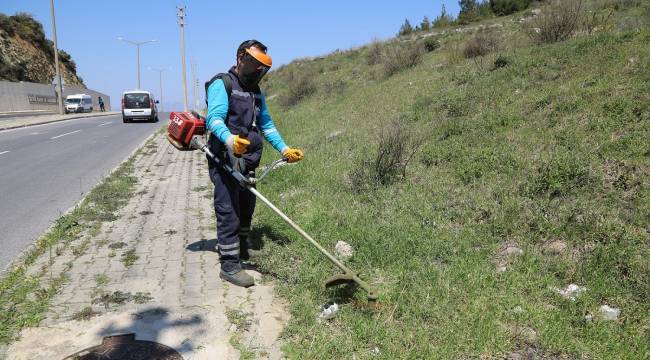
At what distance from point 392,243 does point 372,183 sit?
1819 millimetres

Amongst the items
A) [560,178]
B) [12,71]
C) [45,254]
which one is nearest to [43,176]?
[45,254]

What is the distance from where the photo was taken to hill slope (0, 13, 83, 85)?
39.3 m

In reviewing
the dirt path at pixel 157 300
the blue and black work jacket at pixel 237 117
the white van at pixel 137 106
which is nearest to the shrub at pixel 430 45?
the dirt path at pixel 157 300

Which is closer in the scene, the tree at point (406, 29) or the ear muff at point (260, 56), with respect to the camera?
the ear muff at point (260, 56)

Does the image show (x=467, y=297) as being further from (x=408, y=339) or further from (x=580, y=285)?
(x=580, y=285)

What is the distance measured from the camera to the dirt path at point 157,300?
2844mm

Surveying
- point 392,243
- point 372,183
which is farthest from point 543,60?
point 392,243

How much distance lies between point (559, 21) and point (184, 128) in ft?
29.9

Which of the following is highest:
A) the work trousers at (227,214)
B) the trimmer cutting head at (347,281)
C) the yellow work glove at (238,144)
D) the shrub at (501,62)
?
the shrub at (501,62)

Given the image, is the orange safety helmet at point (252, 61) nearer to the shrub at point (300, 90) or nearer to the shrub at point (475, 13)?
the shrub at point (300, 90)

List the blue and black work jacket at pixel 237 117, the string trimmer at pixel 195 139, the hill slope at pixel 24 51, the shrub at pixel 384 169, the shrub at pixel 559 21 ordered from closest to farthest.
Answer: the blue and black work jacket at pixel 237 117, the string trimmer at pixel 195 139, the shrub at pixel 384 169, the shrub at pixel 559 21, the hill slope at pixel 24 51

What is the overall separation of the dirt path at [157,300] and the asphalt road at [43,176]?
930mm

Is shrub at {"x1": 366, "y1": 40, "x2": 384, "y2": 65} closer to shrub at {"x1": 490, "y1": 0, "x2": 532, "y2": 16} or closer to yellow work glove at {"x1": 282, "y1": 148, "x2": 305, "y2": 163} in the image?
shrub at {"x1": 490, "y1": 0, "x2": 532, "y2": 16}

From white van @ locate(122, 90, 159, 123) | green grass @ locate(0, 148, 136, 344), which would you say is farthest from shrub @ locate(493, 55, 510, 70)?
white van @ locate(122, 90, 159, 123)
